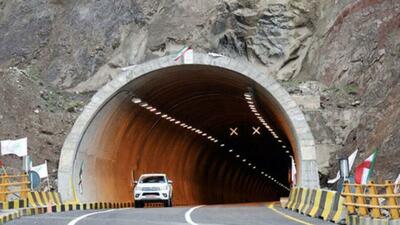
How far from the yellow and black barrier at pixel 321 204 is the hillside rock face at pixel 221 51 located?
8.22 metres

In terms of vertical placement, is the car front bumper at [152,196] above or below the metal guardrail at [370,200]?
above

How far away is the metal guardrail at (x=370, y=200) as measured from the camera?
15117mm

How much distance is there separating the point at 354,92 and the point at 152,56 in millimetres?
12896

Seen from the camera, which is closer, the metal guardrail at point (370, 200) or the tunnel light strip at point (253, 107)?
the metal guardrail at point (370, 200)

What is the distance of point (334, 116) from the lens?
1599 inches

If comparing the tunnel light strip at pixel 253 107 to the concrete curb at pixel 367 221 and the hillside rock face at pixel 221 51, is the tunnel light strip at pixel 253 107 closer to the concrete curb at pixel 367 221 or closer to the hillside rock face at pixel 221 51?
the hillside rock face at pixel 221 51

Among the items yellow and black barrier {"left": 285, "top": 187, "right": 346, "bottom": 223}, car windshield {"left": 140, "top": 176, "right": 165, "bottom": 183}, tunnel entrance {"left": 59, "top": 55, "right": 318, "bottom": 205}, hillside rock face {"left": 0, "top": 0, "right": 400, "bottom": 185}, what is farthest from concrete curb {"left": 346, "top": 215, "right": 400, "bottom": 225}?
car windshield {"left": 140, "top": 176, "right": 165, "bottom": 183}

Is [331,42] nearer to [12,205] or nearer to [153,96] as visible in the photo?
[153,96]

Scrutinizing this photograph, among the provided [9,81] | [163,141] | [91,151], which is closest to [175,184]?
[163,141]

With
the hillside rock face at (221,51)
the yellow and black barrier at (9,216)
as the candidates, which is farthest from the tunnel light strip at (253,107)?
the yellow and black barrier at (9,216)

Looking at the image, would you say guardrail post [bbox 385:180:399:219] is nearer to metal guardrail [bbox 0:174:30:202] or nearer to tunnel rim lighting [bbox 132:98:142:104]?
metal guardrail [bbox 0:174:30:202]

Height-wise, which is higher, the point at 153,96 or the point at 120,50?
the point at 120,50

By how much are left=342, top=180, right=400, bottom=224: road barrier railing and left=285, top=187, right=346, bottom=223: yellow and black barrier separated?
0.89 metres

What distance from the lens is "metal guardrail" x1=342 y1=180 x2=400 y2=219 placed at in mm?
15117
